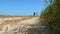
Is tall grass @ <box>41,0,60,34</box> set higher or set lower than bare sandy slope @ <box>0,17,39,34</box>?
higher

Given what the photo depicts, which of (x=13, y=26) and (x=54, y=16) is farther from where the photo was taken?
(x=13, y=26)

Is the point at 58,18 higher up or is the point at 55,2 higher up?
the point at 55,2

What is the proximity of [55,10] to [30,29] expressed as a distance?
5.31 feet

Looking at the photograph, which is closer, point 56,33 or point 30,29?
point 56,33

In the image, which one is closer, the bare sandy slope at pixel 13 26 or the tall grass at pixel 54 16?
the tall grass at pixel 54 16

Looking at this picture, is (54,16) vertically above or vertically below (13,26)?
above

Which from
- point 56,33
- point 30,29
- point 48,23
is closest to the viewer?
point 56,33

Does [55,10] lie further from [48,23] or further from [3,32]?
[3,32]

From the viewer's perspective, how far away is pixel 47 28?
400 inches

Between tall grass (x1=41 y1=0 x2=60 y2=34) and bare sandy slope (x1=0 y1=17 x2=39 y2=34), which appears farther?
bare sandy slope (x1=0 y1=17 x2=39 y2=34)

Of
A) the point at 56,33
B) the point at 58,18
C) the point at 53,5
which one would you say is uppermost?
the point at 53,5

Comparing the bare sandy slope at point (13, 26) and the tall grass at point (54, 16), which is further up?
the tall grass at point (54, 16)

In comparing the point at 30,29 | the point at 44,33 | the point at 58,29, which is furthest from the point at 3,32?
the point at 58,29

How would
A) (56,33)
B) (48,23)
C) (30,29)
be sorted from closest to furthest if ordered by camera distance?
(56,33)
(30,29)
(48,23)
